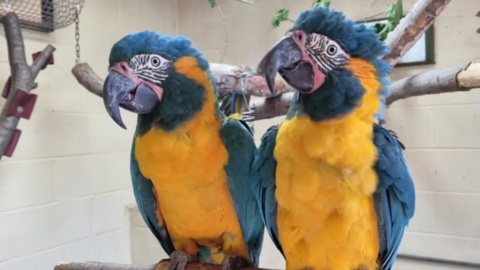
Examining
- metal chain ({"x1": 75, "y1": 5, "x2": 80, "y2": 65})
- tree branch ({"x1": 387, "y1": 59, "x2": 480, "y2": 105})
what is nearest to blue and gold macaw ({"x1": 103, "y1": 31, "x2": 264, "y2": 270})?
tree branch ({"x1": 387, "y1": 59, "x2": 480, "y2": 105})

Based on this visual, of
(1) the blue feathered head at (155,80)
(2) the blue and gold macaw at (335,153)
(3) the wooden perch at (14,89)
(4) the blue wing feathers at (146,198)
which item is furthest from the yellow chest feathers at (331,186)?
(3) the wooden perch at (14,89)

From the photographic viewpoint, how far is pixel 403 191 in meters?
1.00

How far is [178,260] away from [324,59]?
2.14 feet

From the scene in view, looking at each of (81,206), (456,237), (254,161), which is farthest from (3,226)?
(456,237)

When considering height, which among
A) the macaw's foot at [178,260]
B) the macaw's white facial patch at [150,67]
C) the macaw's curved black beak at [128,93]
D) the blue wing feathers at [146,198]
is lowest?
the macaw's foot at [178,260]

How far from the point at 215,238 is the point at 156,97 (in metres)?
0.41

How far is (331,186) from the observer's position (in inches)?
37.2

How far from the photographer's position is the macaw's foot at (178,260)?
1.19 m

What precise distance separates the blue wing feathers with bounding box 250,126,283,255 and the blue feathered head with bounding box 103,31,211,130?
7.3 inches

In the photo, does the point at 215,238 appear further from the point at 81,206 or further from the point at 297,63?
the point at 81,206

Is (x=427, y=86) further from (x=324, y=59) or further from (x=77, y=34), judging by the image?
(x=77, y=34)

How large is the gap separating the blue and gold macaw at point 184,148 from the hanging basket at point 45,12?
92 cm

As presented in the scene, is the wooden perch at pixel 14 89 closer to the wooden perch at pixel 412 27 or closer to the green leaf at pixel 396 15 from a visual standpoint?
the wooden perch at pixel 412 27

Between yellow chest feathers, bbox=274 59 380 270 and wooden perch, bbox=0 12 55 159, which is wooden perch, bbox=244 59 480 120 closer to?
yellow chest feathers, bbox=274 59 380 270
